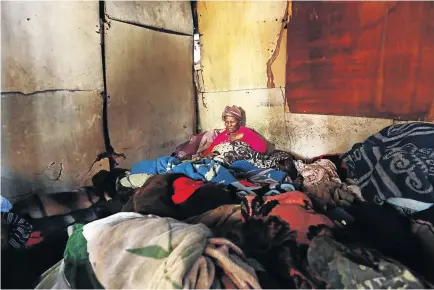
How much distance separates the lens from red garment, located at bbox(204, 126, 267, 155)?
237cm

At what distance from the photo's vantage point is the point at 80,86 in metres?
1.93

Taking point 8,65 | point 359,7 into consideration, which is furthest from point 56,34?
point 359,7

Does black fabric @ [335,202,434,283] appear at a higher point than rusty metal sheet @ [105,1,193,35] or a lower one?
lower

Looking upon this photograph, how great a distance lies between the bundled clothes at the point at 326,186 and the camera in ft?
4.91

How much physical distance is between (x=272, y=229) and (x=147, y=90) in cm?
160

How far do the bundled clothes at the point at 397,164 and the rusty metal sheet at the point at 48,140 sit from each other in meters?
1.52

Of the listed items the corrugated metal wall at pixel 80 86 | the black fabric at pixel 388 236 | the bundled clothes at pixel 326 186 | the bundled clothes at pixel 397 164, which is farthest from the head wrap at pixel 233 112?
the black fabric at pixel 388 236

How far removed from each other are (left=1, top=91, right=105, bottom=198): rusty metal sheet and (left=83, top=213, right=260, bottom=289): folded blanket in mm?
1045

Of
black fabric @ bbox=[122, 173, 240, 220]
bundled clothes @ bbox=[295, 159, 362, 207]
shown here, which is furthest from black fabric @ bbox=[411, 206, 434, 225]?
black fabric @ bbox=[122, 173, 240, 220]

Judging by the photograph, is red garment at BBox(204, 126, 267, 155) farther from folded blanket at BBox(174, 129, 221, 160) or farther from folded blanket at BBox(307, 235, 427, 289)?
folded blanket at BBox(307, 235, 427, 289)

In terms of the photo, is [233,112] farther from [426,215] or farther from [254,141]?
[426,215]

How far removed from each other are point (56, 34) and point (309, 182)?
1567mm

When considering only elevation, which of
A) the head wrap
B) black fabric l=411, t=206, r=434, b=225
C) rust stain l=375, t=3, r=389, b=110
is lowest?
black fabric l=411, t=206, r=434, b=225

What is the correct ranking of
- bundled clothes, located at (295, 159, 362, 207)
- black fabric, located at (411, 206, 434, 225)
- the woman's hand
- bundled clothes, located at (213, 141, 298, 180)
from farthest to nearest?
the woman's hand
bundled clothes, located at (213, 141, 298, 180)
bundled clothes, located at (295, 159, 362, 207)
black fabric, located at (411, 206, 434, 225)
